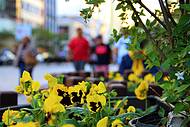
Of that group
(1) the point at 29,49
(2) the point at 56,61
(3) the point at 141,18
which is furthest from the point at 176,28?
(2) the point at 56,61

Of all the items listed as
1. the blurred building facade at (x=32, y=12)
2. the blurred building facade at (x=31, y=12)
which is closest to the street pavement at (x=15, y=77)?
the blurred building facade at (x=32, y=12)

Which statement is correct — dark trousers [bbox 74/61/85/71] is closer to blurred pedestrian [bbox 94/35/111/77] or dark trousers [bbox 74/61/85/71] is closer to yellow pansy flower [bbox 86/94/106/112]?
blurred pedestrian [bbox 94/35/111/77]

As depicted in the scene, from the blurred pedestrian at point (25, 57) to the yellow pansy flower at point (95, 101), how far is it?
40.0ft

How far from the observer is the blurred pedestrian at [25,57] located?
51.0 ft

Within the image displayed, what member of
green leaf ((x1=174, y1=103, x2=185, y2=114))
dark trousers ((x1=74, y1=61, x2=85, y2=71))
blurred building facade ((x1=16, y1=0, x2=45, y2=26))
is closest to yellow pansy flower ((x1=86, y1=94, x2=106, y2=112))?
green leaf ((x1=174, y1=103, x2=185, y2=114))

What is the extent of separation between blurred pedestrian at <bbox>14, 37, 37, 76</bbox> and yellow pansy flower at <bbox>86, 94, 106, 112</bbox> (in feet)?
40.0

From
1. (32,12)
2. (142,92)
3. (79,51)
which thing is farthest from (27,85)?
(32,12)

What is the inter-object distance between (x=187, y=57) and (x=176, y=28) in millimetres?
201

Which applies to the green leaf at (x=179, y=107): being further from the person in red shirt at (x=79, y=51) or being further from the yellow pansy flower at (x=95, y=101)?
the person in red shirt at (x=79, y=51)

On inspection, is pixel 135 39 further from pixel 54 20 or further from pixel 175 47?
pixel 54 20

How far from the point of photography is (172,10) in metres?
3.80

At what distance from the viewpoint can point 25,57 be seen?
15695 millimetres

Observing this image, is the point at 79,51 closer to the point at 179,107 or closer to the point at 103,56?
the point at 103,56

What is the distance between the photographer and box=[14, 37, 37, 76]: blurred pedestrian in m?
15.6
